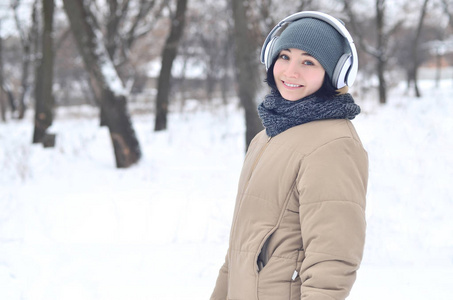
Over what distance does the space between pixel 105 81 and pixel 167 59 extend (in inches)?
161

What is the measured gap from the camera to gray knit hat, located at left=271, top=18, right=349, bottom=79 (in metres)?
1.38

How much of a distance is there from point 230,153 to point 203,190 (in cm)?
235

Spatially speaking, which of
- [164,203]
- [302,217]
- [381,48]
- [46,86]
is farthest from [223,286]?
[381,48]

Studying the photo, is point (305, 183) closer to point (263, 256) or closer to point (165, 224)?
point (263, 256)

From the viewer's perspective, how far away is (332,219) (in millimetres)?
1235

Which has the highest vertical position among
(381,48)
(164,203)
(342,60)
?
(381,48)

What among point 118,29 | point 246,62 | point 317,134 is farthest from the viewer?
point 118,29

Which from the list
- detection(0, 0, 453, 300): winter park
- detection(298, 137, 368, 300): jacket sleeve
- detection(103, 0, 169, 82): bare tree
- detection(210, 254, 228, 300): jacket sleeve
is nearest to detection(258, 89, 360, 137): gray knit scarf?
detection(298, 137, 368, 300): jacket sleeve

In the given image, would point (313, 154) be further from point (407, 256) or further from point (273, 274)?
point (407, 256)

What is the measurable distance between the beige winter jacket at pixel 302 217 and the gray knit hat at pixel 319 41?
0.72ft

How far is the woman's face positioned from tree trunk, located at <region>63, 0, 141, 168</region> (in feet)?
18.3

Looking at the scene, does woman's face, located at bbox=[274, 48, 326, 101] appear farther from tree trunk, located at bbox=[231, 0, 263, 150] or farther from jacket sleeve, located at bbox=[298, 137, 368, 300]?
tree trunk, located at bbox=[231, 0, 263, 150]

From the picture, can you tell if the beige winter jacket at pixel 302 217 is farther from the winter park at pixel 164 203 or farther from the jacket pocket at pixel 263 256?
the winter park at pixel 164 203

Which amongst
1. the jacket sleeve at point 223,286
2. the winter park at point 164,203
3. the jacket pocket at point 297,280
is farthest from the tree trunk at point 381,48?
the jacket pocket at point 297,280
